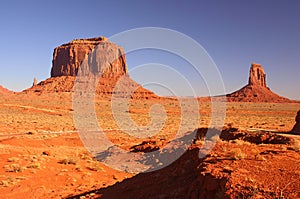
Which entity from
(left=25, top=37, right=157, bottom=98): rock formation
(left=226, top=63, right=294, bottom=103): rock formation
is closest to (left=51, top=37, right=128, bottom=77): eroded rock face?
(left=25, top=37, right=157, bottom=98): rock formation

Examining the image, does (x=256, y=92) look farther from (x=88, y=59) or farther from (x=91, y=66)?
(x=88, y=59)

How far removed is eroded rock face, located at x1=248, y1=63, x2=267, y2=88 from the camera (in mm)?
134000

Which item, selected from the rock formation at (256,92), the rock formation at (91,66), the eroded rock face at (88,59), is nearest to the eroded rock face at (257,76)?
the rock formation at (256,92)

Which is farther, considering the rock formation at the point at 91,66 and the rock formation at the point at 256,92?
the rock formation at the point at 256,92

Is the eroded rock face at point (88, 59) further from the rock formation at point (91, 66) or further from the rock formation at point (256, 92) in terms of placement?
the rock formation at point (256, 92)

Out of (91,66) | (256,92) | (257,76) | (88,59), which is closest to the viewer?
(91,66)

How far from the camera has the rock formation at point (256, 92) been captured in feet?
396

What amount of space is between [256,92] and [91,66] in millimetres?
77334

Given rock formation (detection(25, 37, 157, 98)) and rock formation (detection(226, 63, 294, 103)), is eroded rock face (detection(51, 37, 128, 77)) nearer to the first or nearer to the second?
rock formation (detection(25, 37, 157, 98))

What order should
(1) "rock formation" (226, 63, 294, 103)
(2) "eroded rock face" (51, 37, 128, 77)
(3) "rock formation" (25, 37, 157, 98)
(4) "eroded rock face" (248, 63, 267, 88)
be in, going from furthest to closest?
1. (4) "eroded rock face" (248, 63, 267, 88)
2. (1) "rock formation" (226, 63, 294, 103)
3. (2) "eroded rock face" (51, 37, 128, 77)
4. (3) "rock formation" (25, 37, 157, 98)

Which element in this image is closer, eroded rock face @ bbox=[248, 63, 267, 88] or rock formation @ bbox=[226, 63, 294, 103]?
rock formation @ bbox=[226, 63, 294, 103]

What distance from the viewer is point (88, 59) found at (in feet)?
378

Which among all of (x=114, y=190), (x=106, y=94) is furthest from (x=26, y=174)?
(x=106, y=94)

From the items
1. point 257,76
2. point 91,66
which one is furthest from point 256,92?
point 91,66
